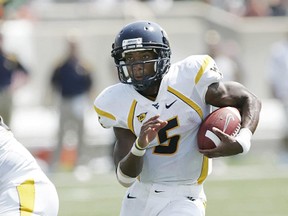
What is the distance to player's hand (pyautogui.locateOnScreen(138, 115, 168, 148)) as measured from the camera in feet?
14.8

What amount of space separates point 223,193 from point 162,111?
4524 mm

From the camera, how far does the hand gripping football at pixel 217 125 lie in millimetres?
→ 4672

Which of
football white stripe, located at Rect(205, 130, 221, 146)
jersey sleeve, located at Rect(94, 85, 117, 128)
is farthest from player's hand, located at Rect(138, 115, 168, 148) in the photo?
jersey sleeve, located at Rect(94, 85, 117, 128)

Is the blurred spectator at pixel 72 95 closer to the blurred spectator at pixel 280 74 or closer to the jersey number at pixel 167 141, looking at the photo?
the blurred spectator at pixel 280 74

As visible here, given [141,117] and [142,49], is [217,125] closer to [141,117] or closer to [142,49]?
[141,117]

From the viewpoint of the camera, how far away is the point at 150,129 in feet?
14.8

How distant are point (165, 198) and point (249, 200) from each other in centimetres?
403

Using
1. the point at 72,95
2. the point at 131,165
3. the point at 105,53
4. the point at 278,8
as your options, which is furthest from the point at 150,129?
the point at 278,8

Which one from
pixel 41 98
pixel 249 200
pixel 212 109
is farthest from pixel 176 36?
pixel 212 109

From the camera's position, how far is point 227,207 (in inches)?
328

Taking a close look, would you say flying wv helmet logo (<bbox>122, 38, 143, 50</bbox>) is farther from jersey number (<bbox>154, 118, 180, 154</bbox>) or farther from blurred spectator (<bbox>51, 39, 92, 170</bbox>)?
blurred spectator (<bbox>51, 39, 92, 170</bbox>)

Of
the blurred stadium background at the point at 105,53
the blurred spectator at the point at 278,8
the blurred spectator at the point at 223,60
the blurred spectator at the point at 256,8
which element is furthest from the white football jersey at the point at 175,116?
the blurred spectator at the point at 278,8

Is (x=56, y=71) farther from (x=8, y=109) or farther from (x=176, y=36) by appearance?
(x=176, y=36)

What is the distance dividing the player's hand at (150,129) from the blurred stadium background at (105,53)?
17.6 ft
